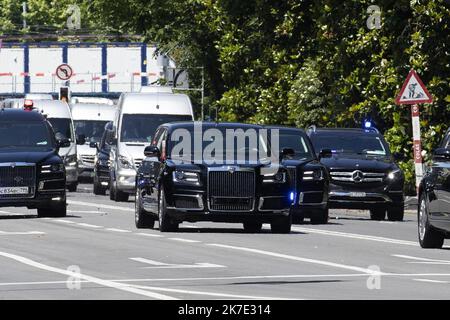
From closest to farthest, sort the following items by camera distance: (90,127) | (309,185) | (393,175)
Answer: (309,185)
(393,175)
(90,127)

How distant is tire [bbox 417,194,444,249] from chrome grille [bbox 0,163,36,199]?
10.2 m

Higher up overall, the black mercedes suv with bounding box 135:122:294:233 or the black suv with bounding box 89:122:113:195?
the black mercedes suv with bounding box 135:122:294:233

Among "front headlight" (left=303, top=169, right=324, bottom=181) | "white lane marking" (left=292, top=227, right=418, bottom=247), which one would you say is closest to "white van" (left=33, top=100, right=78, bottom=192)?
"front headlight" (left=303, top=169, right=324, bottom=181)

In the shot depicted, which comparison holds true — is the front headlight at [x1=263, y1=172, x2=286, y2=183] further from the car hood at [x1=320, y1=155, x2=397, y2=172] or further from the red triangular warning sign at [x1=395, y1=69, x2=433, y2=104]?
the red triangular warning sign at [x1=395, y1=69, x2=433, y2=104]

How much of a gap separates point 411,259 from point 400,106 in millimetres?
20572

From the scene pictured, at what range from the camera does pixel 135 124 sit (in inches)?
1626

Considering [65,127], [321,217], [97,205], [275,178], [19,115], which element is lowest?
[97,205]

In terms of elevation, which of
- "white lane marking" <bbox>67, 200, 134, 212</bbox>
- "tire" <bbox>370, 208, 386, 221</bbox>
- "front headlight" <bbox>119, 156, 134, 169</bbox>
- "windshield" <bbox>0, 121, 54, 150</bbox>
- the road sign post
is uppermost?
the road sign post

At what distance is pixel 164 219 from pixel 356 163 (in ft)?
25.1

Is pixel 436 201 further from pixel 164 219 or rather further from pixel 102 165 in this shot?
pixel 102 165

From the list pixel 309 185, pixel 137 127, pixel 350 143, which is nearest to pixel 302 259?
pixel 309 185

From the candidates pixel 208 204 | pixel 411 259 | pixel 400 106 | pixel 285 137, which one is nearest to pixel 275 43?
pixel 400 106

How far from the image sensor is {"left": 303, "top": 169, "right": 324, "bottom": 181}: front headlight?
31.3 meters

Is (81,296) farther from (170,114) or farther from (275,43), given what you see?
(275,43)
